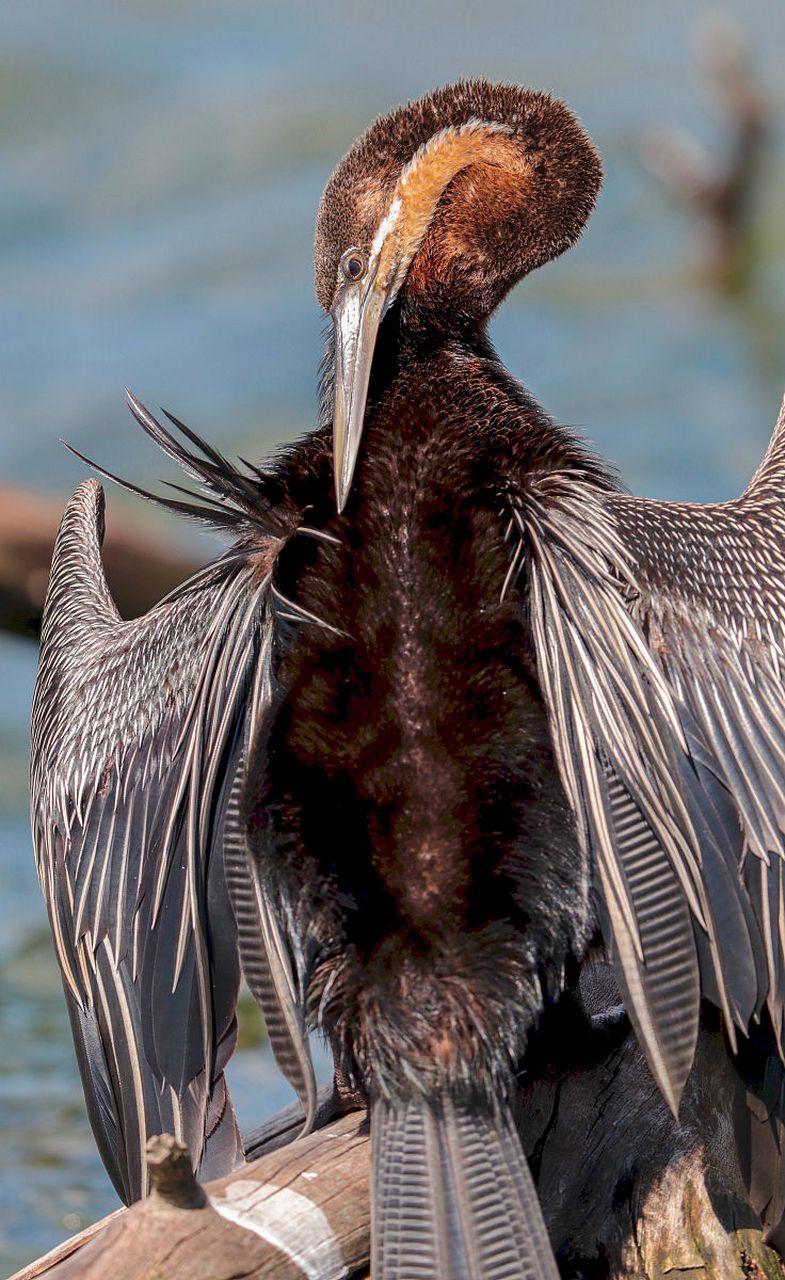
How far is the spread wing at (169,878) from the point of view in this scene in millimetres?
3289

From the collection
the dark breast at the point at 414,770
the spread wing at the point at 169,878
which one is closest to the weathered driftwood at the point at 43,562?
the spread wing at the point at 169,878

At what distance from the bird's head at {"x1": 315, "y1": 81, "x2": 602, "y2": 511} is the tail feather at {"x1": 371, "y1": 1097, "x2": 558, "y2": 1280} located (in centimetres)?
147

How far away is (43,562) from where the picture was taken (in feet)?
19.7

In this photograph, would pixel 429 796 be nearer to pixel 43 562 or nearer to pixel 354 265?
pixel 354 265

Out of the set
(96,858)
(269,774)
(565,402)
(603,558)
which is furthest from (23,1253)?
(565,402)

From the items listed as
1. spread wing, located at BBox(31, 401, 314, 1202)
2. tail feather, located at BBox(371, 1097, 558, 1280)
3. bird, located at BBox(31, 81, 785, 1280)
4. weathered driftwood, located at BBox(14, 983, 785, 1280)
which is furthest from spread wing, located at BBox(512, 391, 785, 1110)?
spread wing, located at BBox(31, 401, 314, 1202)

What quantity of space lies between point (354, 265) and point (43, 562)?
2.51 m

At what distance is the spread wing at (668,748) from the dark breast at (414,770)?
80 mm

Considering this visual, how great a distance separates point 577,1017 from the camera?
3518 mm

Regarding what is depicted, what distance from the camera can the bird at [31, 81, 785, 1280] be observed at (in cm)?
303

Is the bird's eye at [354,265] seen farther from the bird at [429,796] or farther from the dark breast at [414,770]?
the dark breast at [414,770]

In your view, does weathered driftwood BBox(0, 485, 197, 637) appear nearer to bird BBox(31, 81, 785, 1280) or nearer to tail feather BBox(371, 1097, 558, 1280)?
bird BBox(31, 81, 785, 1280)

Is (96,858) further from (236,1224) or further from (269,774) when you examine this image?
(236,1224)

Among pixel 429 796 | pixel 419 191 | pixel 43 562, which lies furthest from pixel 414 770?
pixel 43 562
